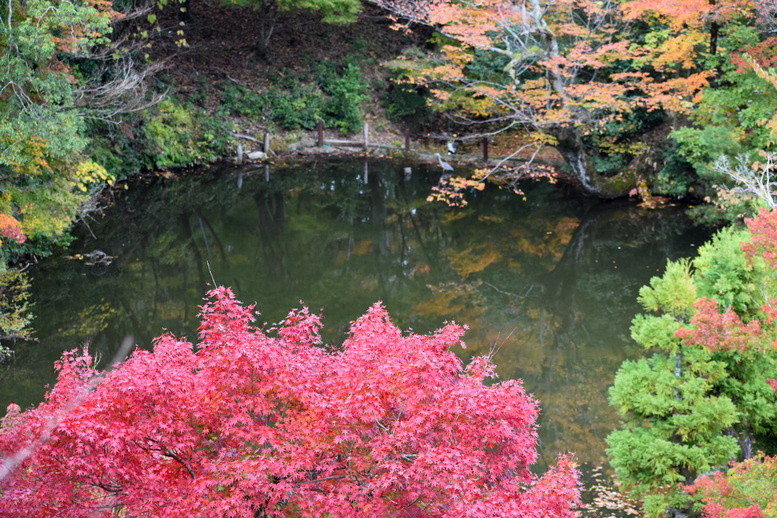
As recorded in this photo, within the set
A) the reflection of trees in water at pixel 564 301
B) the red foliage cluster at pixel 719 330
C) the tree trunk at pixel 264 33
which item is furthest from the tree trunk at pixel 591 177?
the red foliage cluster at pixel 719 330

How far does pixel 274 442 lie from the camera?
475cm

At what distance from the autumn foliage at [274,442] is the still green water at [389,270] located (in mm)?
4042

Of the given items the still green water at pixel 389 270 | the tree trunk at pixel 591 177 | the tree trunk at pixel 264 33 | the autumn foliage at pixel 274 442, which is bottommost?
the still green water at pixel 389 270

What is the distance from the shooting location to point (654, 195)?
18.7 metres

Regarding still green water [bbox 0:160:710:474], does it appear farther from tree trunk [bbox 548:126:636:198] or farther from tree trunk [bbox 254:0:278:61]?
tree trunk [bbox 254:0:278:61]

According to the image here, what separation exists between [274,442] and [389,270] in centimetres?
952

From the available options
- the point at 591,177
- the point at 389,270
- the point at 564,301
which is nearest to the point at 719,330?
the point at 564,301

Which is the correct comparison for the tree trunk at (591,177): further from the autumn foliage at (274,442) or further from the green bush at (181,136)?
the autumn foliage at (274,442)

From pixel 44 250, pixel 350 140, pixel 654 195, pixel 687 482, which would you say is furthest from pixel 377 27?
pixel 687 482

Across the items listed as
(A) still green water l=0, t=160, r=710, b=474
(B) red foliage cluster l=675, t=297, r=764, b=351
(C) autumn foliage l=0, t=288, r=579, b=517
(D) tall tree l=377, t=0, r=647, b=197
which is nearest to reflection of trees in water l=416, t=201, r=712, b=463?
(A) still green water l=0, t=160, r=710, b=474

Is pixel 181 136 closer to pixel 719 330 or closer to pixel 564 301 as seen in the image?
pixel 564 301

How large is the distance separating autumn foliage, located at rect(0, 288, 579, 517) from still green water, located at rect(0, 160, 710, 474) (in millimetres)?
4042

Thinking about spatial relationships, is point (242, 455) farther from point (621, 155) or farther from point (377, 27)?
point (377, 27)

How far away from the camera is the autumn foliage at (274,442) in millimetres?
4492
